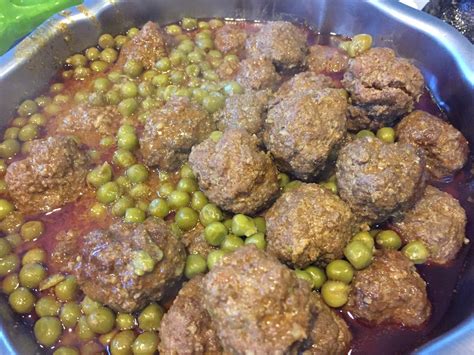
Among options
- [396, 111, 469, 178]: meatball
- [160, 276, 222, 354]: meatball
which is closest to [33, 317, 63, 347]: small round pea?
[160, 276, 222, 354]: meatball

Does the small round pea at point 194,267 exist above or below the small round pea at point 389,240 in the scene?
below

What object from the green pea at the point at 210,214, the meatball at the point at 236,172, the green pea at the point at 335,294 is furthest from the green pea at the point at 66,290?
the green pea at the point at 335,294

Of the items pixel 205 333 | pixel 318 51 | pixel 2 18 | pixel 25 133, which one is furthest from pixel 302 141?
pixel 2 18

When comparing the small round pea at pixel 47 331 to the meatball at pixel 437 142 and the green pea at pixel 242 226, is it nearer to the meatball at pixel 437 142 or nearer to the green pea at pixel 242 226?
the green pea at pixel 242 226

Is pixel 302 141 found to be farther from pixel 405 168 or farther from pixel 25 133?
pixel 25 133

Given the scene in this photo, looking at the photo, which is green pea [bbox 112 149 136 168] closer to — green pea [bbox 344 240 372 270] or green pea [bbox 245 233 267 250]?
green pea [bbox 245 233 267 250]

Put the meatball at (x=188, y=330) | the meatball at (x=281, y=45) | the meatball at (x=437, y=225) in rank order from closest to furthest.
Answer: the meatball at (x=188, y=330), the meatball at (x=437, y=225), the meatball at (x=281, y=45)
